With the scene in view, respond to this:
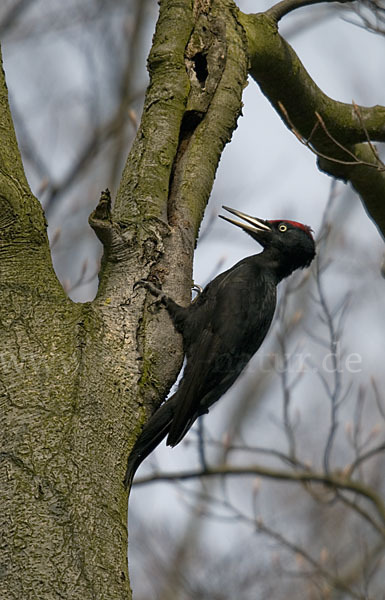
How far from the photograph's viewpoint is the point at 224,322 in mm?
3605

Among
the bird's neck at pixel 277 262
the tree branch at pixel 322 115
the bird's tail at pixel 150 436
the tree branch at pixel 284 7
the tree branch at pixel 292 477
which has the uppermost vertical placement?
the tree branch at pixel 284 7

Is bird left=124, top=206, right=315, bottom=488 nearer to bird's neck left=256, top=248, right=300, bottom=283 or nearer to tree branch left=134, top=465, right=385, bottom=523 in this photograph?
bird's neck left=256, top=248, right=300, bottom=283

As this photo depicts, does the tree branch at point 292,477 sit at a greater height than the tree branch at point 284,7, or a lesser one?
lesser

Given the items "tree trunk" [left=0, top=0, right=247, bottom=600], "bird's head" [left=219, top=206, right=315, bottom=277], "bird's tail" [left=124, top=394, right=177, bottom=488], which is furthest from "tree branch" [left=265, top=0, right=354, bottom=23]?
"bird's tail" [left=124, top=394, right=177, bottom=488]

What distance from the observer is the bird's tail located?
250 cm

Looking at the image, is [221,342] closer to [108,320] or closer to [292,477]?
[108,320]

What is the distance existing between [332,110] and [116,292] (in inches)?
79.2

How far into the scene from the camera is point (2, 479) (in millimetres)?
2100

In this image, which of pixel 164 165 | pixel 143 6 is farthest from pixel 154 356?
pixel 143 6

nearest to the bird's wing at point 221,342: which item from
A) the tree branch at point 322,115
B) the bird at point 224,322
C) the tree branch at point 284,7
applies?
the bird at point 224,322

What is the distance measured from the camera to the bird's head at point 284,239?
4.31 meters

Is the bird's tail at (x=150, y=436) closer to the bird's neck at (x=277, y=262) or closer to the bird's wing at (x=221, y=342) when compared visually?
the bird's wing at (x=221, y=342)

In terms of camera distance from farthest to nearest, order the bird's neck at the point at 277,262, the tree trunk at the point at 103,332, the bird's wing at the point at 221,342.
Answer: the bird's neck at the point at 277,262 → the bird's wing at the point at 221,342 → the tree trunk at the point at 103,332

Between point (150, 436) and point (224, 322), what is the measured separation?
3.46 feet
